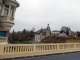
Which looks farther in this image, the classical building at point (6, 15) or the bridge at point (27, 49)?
the classical building at point (6, 15)

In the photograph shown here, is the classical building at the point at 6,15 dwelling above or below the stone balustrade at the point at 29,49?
above

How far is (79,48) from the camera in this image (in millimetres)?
13148

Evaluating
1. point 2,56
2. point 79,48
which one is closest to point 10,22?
point 2,56

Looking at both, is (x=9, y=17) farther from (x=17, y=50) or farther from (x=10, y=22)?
(x=17, y=50)

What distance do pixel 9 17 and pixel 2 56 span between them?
6.71 m

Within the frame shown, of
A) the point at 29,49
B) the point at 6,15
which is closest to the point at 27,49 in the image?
the point at 29,49

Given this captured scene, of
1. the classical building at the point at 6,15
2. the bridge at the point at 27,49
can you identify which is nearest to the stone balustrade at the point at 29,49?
the bridge at the point at 27,49

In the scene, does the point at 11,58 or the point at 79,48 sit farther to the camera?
the point at 79,48

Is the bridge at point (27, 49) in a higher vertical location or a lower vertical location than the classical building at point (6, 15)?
lower

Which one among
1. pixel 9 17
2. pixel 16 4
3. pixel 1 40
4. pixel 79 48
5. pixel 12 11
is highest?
pixel 16 4

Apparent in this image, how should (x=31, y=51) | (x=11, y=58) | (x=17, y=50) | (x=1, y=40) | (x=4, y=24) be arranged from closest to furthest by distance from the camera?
(x=11, y=58), (x=17, y=50), (x=31, y=51), (x=1, y=40), (x=4, y=24)

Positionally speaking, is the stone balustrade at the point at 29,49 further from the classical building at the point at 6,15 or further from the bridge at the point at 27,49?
the classical building at the point at 6,15

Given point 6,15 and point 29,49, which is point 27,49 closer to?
point 29,49

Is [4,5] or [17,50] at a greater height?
[4,5]
